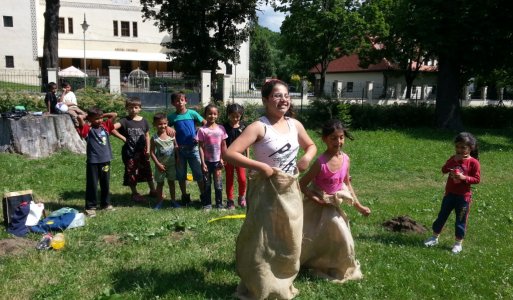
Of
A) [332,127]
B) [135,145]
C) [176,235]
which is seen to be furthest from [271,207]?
[135,145]

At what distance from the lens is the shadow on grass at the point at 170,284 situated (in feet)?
14.3

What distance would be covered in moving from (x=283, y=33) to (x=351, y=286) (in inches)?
1585

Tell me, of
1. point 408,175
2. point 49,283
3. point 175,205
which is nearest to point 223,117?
point 408,175

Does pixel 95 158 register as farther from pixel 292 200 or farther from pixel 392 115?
pixel 392 115

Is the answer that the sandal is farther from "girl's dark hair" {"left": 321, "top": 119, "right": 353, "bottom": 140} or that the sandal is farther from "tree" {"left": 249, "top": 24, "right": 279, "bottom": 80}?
"tree" {"left": 249, "top": 24, "right": 279, "bottom": 80}

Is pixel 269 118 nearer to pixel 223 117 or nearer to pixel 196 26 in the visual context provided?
→ pixel 223 117

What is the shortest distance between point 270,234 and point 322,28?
39188 millimetres

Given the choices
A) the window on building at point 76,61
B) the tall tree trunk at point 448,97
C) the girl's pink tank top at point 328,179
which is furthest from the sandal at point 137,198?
the window on building at point 76,61

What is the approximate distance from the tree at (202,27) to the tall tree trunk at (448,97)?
16.9m

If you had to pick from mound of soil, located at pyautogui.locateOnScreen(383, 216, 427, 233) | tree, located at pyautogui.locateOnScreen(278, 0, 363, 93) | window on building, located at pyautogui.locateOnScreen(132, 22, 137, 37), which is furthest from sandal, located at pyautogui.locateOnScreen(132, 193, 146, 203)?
window on building, located at pyautogui.locateOnScreen(132, 22, 137, 37)

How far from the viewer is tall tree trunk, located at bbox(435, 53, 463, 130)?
2142 centimetres

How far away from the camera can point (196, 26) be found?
3400 cm

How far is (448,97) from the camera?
70.7ft

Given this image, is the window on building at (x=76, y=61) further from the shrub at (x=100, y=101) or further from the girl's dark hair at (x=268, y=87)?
the girl's dark hair at (x=268, y=87)
